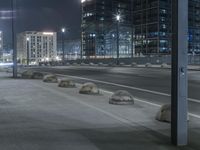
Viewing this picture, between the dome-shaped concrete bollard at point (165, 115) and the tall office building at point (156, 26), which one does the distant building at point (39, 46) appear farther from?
the dome-shaped concrete bollard at point (165, 115)

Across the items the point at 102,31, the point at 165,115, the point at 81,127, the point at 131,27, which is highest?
the point at 131,27

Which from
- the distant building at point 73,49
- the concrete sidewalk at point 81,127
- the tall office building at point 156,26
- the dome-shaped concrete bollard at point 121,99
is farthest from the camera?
the distant building at point 73,49

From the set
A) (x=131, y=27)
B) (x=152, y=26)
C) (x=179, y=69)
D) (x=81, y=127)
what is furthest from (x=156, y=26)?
(x=179, y=69)

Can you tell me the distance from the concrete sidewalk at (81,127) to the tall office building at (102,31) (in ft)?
292

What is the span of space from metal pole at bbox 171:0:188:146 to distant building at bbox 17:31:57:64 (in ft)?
390

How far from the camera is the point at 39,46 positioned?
128 m

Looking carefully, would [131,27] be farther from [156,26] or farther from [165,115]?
[165,115]

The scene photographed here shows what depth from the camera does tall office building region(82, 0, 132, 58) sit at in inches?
4090

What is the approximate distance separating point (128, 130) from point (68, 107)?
3733mm

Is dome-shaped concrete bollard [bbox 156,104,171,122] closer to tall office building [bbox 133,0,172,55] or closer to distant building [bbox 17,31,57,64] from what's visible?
tall office building [bbox 133,0,172,55]

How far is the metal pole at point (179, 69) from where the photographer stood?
23.2ft

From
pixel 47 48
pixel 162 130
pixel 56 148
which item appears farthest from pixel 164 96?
pixel 47 48

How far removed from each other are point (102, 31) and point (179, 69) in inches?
3897

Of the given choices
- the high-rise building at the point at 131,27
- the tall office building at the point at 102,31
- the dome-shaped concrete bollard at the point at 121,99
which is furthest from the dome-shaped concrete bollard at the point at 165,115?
the high-rise building at the point at 131,27
